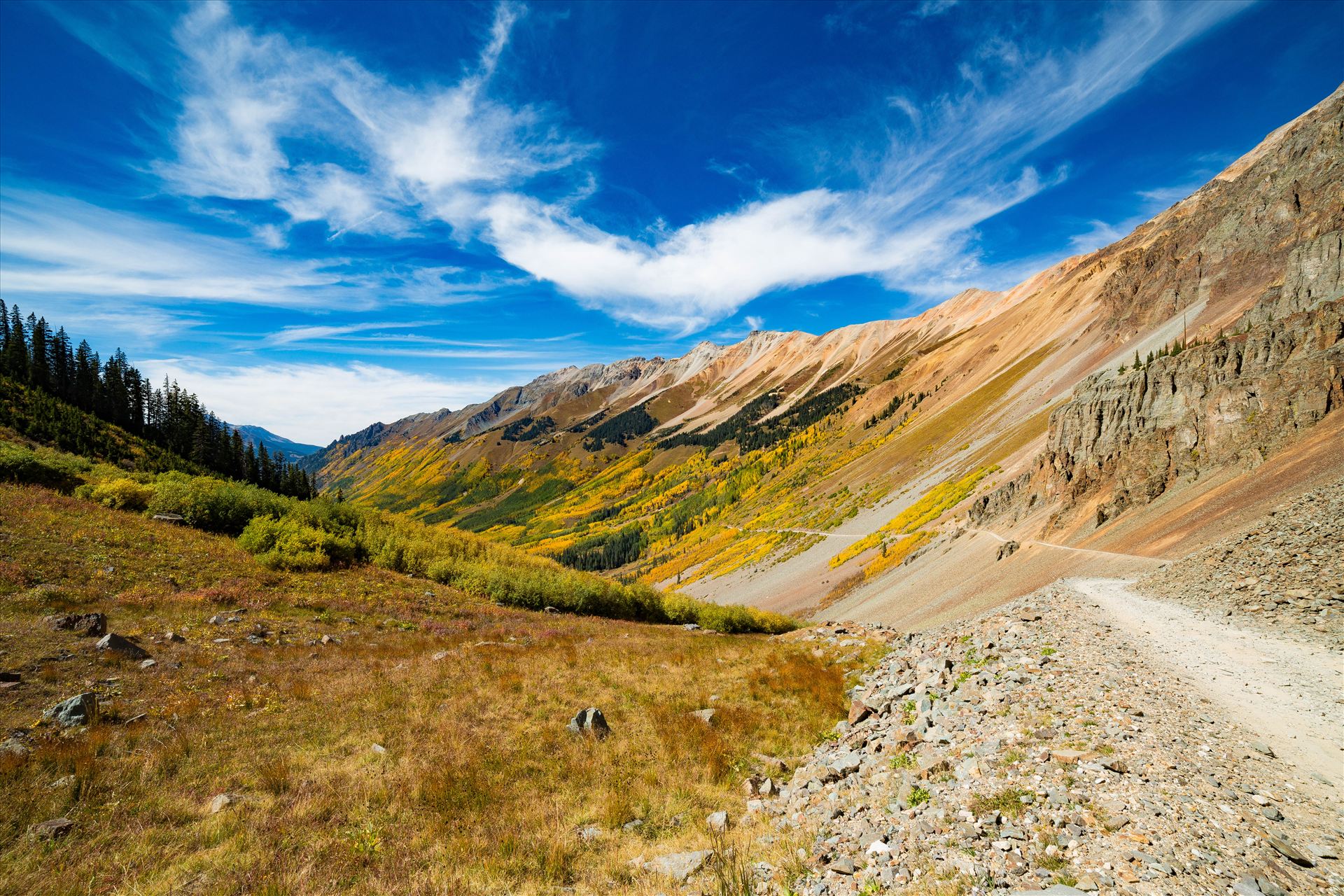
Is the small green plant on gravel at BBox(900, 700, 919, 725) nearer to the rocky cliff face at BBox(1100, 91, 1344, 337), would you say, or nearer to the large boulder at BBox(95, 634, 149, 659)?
the large boulder at BBox(95, 634, 149, 659)

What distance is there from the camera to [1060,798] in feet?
22.4

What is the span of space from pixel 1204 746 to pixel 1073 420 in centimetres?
4308

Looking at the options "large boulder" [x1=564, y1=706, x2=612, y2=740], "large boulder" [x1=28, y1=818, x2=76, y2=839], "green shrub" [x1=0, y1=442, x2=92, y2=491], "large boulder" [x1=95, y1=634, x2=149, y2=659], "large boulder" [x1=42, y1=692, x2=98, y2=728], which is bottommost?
"large boulder" [x1=564, y1=706, x2=612, y2=740]

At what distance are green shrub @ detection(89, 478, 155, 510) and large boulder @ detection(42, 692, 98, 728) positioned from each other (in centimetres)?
2573

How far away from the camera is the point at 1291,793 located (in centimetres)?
682

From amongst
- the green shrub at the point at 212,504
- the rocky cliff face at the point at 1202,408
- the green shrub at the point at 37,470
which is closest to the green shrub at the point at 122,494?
the green shrub at the point at 212,504

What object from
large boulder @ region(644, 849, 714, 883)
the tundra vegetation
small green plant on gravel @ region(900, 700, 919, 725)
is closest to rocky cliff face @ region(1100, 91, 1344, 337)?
small green plant on gravel @ region(900, 700, 919, 725)

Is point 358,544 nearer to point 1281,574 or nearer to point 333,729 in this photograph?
point 333,729

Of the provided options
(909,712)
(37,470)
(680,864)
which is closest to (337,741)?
(680,864)

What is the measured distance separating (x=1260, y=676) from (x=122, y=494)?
160 ft

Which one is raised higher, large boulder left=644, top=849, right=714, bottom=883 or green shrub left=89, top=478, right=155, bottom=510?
green shrub left=89, top=478, right=155, bottom=510

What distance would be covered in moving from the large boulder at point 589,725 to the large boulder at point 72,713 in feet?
32.5

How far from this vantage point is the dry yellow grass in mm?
7430

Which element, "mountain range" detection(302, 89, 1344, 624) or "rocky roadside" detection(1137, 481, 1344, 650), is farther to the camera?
"mountain range" detection(302, 89, 1344, 624)
